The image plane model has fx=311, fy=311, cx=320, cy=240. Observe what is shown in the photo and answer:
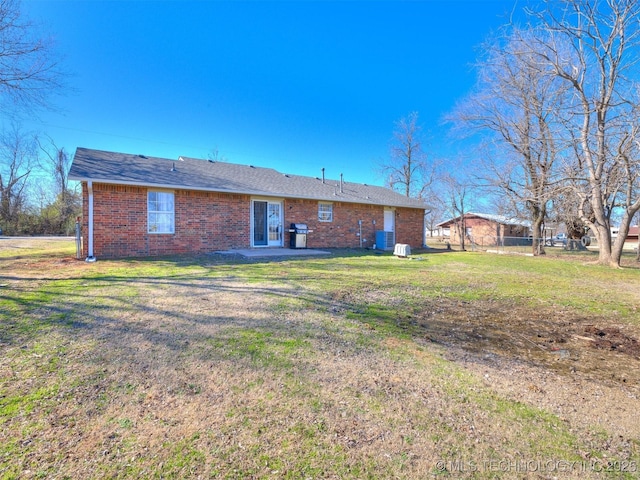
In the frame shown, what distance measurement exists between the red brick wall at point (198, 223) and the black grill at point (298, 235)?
0.30m

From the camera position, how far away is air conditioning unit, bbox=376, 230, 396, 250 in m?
16.4

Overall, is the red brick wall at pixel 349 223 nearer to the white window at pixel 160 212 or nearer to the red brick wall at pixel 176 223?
the red brick wall at pixel 176 223

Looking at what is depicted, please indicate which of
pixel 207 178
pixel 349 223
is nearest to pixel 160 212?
pixel 207 178

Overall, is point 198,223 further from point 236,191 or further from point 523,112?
point 523,112

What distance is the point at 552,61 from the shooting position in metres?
10.6

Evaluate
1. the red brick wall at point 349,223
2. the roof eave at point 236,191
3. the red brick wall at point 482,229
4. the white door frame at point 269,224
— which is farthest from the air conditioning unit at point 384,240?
the red brick wall at point 482,229

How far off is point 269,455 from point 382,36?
1372 cm

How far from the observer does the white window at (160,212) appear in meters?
10.9

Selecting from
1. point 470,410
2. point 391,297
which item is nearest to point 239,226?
point 391,297

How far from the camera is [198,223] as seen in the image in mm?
11836

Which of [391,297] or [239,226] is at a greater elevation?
[239,226]

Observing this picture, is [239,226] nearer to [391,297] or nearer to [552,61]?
[391,297]

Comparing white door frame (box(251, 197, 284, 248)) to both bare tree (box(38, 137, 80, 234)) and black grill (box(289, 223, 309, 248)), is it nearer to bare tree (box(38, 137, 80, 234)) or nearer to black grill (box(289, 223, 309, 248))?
black grill (box(289, 223, 309, 248))

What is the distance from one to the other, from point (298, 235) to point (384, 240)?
4997mm
